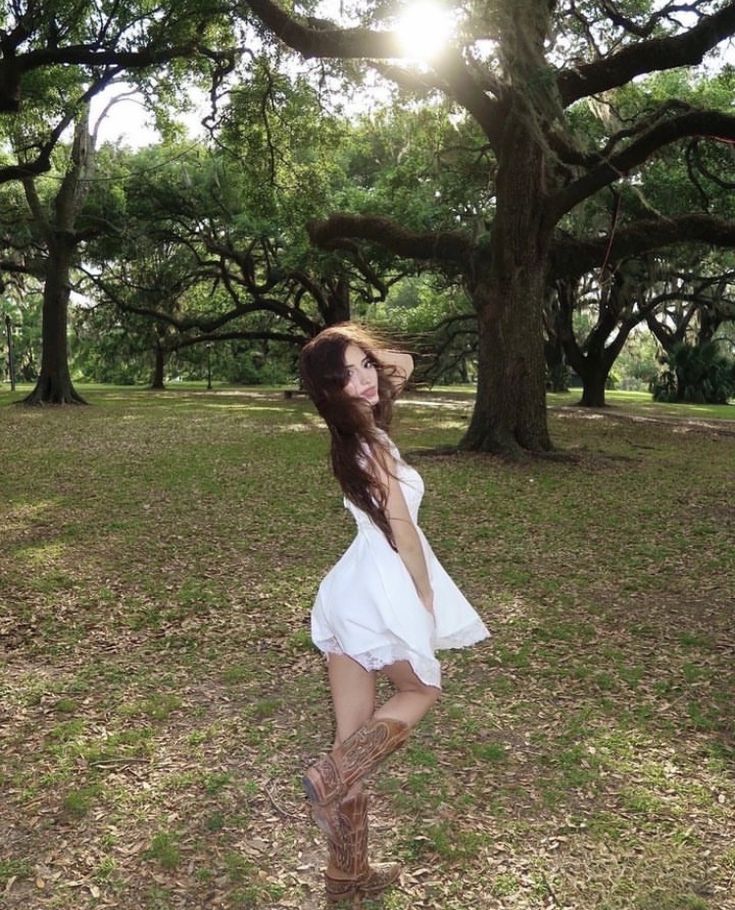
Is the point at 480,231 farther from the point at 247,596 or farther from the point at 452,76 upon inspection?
the point at 247,596

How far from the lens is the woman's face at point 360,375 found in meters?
2.39

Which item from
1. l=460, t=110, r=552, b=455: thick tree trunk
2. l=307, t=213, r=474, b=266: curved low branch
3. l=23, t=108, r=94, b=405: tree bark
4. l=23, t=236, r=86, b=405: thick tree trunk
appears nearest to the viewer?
l=460, t=110, r=552, b=455: thick tree trunk

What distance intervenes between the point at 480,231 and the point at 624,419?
8660 millimetres

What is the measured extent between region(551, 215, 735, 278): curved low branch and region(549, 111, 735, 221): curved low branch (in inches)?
77.4

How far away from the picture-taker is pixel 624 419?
2034cm

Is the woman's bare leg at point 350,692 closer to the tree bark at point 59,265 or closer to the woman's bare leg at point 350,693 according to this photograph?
the woman's bare leg at point 350,693

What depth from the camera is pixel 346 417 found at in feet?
7.79

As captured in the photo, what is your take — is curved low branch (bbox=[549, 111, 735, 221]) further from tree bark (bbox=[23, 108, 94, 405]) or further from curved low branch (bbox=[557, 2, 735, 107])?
tree bark (bbox=[23, 108, 94, 405])

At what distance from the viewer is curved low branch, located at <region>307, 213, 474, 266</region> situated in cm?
1283

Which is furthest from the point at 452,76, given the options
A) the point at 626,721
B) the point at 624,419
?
the point at 624,419

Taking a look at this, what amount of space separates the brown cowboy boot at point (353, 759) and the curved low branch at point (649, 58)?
9.53 m

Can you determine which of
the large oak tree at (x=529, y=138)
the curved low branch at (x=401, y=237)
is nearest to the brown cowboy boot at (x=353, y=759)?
the large oak tree at (x=529, y=138)

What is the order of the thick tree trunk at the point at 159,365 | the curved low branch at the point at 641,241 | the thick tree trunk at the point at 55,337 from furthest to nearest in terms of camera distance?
the thick tree trunk at the point at 159,365 < the thick tree trunk at the point at 55,337 < the curved low branch at the point at 641,241

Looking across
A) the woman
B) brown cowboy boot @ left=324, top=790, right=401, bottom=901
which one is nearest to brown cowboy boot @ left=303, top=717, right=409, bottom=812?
the woman
